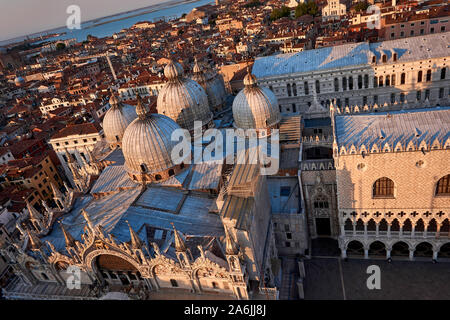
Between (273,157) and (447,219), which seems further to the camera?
(273,157)

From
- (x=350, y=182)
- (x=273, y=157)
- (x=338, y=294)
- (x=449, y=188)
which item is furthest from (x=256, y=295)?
(x=449, y=188)

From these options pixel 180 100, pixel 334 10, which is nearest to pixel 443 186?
pixel 180 100

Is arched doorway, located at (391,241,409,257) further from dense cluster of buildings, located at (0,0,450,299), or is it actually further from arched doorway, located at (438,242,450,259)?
arched doorway, located at (438,242,450,259)

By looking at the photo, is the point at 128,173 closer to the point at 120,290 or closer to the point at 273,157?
the point at 120,290

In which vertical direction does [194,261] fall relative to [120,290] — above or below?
above
